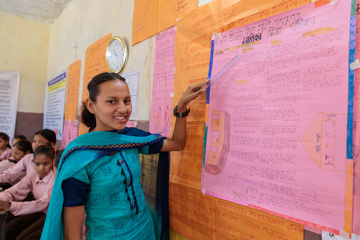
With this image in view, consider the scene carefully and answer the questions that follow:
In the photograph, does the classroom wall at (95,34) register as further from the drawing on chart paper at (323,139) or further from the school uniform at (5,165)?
the school uniform at (5,165)

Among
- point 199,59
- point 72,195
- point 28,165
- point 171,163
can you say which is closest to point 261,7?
point 199,59

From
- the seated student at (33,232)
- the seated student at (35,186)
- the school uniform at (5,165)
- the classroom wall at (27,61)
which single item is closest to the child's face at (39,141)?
the school uniform at (5,165)

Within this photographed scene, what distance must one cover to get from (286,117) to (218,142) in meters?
0.32

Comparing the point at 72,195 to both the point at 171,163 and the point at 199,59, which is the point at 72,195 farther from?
the point at 199,59

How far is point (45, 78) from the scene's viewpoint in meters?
4.13

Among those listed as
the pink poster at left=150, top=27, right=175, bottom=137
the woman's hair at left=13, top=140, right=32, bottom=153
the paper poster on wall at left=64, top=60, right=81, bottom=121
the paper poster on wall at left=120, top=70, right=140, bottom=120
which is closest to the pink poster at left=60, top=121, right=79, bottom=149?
the paper poster on wall at left=64, top=60, right=81, bottom=121

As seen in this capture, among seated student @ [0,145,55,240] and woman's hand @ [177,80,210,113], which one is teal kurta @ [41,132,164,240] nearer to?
woman's hand @ [177,80,210,113]

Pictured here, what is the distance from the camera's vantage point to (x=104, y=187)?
0.91m

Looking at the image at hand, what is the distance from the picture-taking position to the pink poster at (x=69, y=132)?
262cm

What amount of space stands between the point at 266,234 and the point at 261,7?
841 mm

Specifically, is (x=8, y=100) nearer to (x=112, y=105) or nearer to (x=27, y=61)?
(x=27, y=61)

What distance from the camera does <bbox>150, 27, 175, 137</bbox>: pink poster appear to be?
52.4 inches

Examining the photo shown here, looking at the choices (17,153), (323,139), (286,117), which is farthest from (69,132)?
(323,139)

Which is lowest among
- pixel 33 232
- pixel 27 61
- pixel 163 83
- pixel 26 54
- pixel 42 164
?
pixel 33 232
